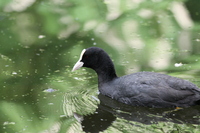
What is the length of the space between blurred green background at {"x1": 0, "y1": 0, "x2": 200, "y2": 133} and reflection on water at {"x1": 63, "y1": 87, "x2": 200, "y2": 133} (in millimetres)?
80

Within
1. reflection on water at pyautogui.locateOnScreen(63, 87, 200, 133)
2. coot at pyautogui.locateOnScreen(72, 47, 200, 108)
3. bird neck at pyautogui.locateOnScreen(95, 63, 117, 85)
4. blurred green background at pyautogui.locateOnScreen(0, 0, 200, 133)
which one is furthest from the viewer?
bird neck at pyautogui.locateOnScreen(95, 63, 117, 85)

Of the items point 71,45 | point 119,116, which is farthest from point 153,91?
point 71,45

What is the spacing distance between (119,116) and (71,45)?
10.3 ft

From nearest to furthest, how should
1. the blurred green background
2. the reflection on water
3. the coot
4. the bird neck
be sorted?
the reflection on water < the coot < the blurred green background < the bird neck

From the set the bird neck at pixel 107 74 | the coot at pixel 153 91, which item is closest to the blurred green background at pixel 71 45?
the bird neck at pixel 107 74

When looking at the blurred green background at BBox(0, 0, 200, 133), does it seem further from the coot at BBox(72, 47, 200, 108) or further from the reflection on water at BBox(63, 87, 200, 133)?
the coot at BBox(72, 47, 200, 108)

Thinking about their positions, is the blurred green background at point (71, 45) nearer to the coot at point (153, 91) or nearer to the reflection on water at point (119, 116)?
the reflection on water at point (119, 116)

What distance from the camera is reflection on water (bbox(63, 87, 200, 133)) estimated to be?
206 inches

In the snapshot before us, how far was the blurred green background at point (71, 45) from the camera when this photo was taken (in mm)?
6098

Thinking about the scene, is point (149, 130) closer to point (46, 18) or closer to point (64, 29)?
point (64, 29)

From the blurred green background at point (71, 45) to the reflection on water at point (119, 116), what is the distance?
0.26 ft

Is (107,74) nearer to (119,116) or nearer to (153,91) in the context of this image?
(153,91)

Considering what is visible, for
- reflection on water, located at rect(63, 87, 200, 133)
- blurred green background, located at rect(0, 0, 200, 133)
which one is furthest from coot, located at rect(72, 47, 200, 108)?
blurred green background, located at rect(0, 0, 200, 133)

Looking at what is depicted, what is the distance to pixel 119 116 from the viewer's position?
220 inches
